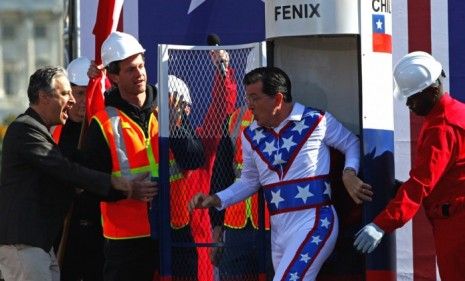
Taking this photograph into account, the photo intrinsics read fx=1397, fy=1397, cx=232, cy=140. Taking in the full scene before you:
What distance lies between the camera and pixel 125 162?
23.9 ft

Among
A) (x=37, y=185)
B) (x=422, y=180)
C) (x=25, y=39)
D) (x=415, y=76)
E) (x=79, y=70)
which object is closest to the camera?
(x=422, y=180)

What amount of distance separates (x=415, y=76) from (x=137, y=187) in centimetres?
159

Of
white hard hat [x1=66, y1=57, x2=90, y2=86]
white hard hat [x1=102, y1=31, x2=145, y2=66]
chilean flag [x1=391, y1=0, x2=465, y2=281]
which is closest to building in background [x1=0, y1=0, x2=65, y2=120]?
white hard hat [x1=66, y1=57, x2=90, y2=86]

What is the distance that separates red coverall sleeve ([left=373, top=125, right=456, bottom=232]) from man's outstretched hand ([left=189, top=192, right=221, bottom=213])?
2.94ft

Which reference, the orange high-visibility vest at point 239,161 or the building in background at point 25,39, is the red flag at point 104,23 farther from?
the building in background at point 25,39

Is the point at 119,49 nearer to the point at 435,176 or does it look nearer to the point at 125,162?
the point at 125,162

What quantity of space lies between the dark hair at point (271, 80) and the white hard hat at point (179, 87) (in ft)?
1.72

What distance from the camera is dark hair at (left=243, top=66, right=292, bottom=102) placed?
265 inches

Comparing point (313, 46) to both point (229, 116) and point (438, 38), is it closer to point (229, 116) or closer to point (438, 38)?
point (229, 116)

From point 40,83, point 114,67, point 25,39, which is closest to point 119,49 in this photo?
point 114,67

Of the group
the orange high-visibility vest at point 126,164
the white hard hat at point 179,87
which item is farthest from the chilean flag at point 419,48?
the orange high-visibility vest at point 126,164

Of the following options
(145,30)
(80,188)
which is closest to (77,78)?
(145,30)

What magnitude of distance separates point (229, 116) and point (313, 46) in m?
0.57

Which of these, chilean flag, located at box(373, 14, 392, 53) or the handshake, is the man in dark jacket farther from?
chilean flag, located at box(373, 14, 392, 53)
